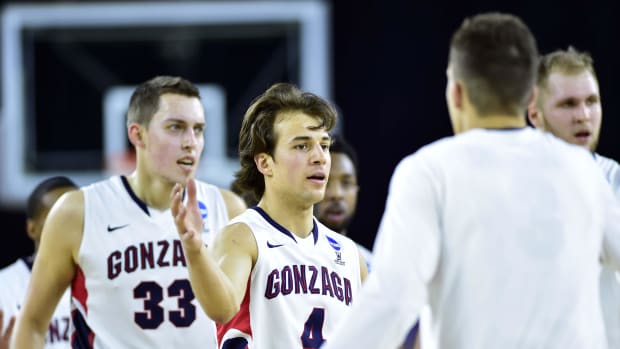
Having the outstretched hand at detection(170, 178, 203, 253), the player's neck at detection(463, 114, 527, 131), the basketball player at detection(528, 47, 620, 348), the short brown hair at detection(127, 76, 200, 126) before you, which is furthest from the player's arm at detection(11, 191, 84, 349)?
the player's neck at detection(463, 114, 527, 131)

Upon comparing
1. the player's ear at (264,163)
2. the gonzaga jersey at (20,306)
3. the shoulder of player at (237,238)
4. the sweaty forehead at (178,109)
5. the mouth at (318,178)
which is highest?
the sweaty forehead at (178,109)

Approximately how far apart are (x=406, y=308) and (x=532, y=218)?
480 millimetres

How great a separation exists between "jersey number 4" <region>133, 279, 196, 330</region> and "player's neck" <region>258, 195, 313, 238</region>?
980 mm

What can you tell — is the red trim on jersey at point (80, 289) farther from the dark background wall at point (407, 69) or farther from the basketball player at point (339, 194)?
the dark background wall at point (407, 69)

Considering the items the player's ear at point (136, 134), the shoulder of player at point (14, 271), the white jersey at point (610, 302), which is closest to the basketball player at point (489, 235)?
the white jersey at point (610, 302)

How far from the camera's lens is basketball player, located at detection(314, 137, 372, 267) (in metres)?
6.59

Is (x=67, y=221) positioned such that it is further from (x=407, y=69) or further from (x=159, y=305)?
(x=407, y=69)

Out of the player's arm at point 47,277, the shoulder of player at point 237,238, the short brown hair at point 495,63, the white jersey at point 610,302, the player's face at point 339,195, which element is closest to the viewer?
the short brown hair at point 495,63

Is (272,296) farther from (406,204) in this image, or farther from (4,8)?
(4,8)

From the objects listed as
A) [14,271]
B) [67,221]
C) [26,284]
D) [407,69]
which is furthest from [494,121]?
[407,69]

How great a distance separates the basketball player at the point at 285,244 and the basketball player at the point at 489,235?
0.88 metres

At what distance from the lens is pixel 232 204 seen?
18.4ft

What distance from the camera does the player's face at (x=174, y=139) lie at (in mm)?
→ 5430

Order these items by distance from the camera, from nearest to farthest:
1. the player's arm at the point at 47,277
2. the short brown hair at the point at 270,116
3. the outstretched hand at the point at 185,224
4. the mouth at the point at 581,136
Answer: the outstretched hand at the point at 185,224 < the short brown hair at the point at 270,116 < the mouth at the point at 581,136 < the player's arm at the point at 47,277
